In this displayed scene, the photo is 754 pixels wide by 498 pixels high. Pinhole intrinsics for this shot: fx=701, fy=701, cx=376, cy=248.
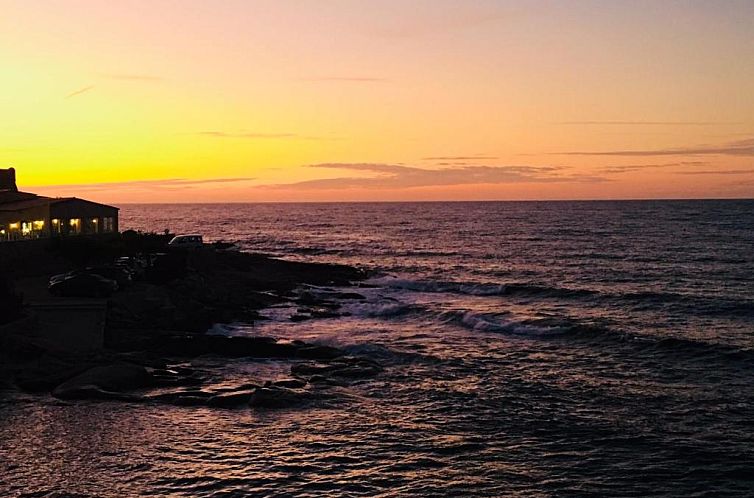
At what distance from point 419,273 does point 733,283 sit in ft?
96.4

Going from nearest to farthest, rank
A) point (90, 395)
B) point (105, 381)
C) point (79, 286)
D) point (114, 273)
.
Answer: point (90, 395)
point (105, 381)
point (79, 286)
point (114, 273)

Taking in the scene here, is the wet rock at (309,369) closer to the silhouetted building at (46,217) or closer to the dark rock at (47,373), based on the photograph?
the dark rock at (47,373)

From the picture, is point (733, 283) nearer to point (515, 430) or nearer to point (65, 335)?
point (515, 430)

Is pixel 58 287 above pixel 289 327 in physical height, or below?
above

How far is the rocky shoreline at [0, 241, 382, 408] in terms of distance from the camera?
77.7ft

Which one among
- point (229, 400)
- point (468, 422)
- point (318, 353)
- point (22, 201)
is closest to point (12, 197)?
point (22, 201)

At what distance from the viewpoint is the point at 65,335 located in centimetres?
2945

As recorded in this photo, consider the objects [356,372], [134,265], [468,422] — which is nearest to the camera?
[468,422]

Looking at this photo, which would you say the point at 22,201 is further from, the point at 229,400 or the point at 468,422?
the point at 468,422

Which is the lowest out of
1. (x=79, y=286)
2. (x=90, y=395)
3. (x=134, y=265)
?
(x=90, y=395)

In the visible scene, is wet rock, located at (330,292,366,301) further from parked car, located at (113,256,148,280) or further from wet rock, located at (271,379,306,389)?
wet rock, located at (271,379,306,389)

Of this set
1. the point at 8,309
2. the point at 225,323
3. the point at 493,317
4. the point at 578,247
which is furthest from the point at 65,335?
the point at 578,247

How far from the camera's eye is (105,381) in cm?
2383

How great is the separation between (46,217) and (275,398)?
127 ft
